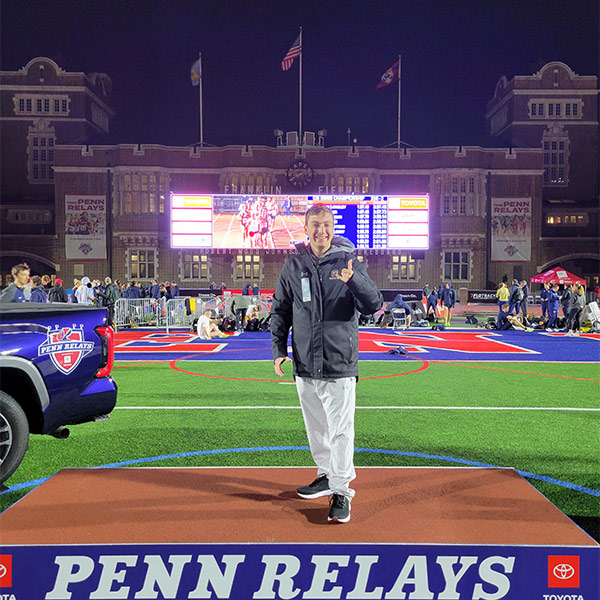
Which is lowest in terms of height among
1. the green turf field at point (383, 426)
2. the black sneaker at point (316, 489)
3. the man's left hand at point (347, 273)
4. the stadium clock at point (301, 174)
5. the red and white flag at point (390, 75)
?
the green turf field at point (383, 426)

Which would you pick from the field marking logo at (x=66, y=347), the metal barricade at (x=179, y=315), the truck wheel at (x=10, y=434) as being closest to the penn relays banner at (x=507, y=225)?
the metal barricade at (x=179, y=315)

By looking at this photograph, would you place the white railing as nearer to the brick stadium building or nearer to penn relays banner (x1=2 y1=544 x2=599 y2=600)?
the brick stadium building

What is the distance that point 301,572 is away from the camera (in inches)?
113

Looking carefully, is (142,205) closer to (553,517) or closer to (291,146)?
(291,146)

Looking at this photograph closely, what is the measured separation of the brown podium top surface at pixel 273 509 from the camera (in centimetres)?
317

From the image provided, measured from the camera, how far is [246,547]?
298 cm

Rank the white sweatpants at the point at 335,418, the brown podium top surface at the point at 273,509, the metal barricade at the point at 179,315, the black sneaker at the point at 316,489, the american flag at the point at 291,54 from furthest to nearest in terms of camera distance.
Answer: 1. the american flag at the point at 291,54
2. the metal barricade at the point at 179,315
3. the black sneaker at the point at 316,489
4. the white sweatpants at the point at 335,418
5. the brown podium top surface at the point at 273,509

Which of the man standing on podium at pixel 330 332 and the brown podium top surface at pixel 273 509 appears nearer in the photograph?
the brown podium top surface at pixel 273 509

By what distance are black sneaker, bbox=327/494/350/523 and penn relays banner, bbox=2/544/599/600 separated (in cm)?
42

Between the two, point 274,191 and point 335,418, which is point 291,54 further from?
point 335,418

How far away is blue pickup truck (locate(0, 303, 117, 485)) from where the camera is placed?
426 centimetres

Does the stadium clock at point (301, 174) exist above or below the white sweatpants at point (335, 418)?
above

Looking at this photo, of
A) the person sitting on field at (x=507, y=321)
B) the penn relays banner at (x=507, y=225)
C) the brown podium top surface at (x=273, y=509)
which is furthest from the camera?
the penn relays banner at (x=507, y=225)

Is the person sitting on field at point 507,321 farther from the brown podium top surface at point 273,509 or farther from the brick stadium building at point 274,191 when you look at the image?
the brown podium top surface at point 273,509
